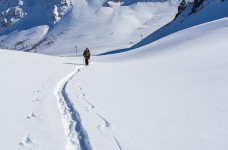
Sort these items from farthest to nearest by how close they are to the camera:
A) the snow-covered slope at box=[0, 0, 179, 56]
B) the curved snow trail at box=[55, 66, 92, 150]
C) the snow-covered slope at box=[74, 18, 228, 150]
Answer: the snow-covered slope at box=[0, 0, 179, 56], the curved snow trail at box=[55, 66, 92, 150], the snow-covered slope at box=[74, 18, 228, 150]

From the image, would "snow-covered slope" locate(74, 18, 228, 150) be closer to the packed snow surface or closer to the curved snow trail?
the packed snow surface

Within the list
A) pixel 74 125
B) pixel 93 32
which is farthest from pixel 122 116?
pixel 93 32

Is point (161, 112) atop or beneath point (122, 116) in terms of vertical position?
atop

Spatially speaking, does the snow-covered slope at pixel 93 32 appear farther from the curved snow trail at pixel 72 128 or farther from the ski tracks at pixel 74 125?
the curved snow trail at pixel 72 128

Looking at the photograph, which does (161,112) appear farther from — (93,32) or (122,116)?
(93,32)

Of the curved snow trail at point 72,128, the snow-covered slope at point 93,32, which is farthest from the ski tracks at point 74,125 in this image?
the snow-covered slope at point 93,32

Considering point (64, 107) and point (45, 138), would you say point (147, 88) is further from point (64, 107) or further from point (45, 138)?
point (45, 138)

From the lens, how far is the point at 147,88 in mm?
7832

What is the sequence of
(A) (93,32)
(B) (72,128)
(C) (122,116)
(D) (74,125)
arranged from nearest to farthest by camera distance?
(B) (72,128) → (D) (74,125) → (C) (122,116) → (A) (93,32)

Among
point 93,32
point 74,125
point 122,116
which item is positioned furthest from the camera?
point 93,32

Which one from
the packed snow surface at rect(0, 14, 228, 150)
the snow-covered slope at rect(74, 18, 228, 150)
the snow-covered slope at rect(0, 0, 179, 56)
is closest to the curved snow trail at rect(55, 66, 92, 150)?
the packed snow surface at rect(0, 14, 228, 150)

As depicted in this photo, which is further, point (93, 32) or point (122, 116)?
point (93, 32)

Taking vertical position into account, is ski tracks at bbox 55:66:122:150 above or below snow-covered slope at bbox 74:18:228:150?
below

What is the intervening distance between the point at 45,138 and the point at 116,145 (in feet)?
4.66
